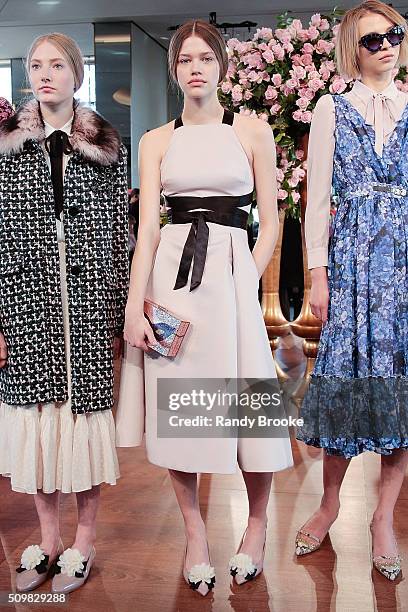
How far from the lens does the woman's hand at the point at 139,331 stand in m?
2.14

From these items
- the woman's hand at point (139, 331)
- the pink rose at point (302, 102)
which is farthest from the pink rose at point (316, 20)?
the woman's hand at point (139, 331)

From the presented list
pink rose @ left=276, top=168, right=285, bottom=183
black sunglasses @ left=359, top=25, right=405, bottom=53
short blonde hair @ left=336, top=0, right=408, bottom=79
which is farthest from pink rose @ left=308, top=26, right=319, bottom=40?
black sunglasses @ left=359, top=25, right=405, bottom=53

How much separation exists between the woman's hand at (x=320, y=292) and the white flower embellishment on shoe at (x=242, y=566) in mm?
768

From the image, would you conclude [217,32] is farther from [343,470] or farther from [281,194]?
[281,194]

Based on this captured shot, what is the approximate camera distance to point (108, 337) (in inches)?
87.5

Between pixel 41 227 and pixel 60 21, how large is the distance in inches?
318

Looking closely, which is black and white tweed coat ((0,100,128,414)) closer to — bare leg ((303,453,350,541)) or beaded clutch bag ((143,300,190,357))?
beaded clutch bag ((143,300,190,357))

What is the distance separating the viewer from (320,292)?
2.31m

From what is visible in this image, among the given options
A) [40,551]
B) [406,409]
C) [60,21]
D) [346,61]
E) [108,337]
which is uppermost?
[60,21]

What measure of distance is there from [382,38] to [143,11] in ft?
24.7

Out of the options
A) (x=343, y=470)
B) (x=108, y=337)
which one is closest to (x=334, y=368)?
(x=343, y=470)

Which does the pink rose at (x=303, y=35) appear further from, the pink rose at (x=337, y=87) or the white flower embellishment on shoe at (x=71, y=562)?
the white flower embellishment on shoe at (x=71, y=562)

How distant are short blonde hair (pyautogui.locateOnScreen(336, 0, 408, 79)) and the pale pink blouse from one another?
6 cm

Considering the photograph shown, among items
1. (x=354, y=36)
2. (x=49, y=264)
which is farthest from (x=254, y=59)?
(x=49, y=264)
